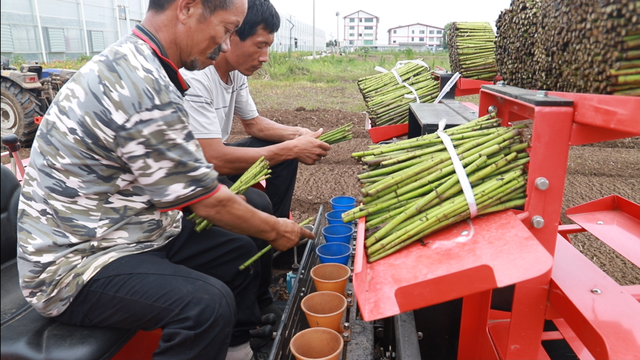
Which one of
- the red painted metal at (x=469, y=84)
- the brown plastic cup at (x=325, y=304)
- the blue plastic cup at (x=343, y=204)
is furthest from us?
the red painted metal at (x=469, y=84)

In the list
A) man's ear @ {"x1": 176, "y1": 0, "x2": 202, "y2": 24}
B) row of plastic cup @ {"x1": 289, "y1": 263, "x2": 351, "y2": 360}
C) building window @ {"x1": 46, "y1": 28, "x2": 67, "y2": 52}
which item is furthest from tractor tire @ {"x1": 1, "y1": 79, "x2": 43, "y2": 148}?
building window @ {"x1": 46, "y1": 28, "x2": 67, "y2": 52}

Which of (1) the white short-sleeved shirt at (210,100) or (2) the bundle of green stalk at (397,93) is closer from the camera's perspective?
(1) the white short-sleeved shirt at (210,100)

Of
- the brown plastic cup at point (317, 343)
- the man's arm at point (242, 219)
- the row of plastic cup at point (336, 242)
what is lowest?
the brown plastic cup at point (317, 343)

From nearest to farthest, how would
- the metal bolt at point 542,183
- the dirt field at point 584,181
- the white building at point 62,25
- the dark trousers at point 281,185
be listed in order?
1. the metal bolt at point 542,183
2. the dark trousers at point 281,185
3. the dirt field at point 584,181
4. the white building at point 62,25

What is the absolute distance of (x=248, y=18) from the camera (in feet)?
9.35

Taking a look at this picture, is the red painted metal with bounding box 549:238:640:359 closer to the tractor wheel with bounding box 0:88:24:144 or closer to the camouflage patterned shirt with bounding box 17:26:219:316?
the camouflage patterned shirt with bounding box 17:26:219:316

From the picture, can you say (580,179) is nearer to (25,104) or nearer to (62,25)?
(25,104)

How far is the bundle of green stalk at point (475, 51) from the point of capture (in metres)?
4.75

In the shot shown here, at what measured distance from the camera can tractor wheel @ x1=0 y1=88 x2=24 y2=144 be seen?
24.9 ft

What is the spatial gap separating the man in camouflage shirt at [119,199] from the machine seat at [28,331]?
0.05 meters

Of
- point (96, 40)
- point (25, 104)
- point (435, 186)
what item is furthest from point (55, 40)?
point (435, 186)

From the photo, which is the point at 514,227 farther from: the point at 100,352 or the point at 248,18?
the point at 248,18

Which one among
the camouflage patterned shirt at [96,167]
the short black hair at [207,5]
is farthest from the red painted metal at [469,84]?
the camouflage patterned shirt at [96,167]

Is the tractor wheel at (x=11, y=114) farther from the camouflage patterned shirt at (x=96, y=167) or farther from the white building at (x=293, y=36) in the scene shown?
the white building at (x=293, y=36)
